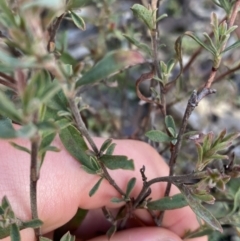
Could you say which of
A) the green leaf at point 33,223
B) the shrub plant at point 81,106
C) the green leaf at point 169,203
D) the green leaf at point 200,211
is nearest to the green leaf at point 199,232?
the shrub plant at point 81,106

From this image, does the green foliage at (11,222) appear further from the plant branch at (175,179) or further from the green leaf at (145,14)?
the green leaf at (145,14)

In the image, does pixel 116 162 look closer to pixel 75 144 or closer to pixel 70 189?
pixel 75 144

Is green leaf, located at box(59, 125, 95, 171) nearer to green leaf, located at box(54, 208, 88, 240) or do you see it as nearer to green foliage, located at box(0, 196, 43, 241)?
green foliage, located at box(0, 196, 43, 241)

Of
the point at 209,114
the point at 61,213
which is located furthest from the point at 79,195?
the point at 209,114

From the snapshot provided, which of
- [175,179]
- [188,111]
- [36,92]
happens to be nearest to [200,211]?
[175,179]

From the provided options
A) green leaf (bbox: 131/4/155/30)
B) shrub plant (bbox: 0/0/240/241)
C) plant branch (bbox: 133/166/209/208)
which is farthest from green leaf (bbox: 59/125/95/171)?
green leaf (bbox: 131/4/155/30)
